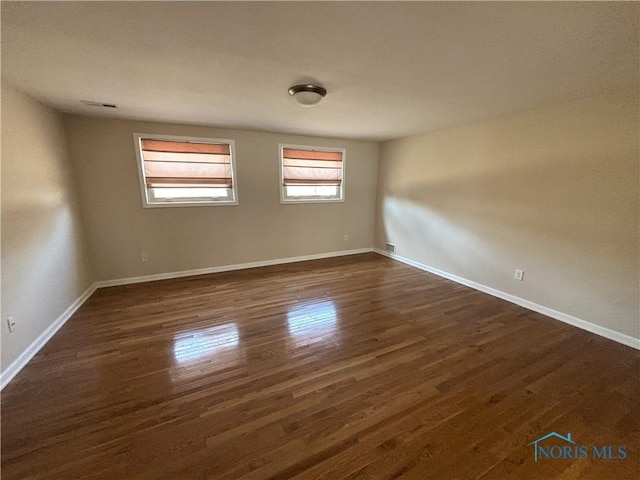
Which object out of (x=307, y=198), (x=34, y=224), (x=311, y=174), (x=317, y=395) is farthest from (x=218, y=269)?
(x=317, y=395)

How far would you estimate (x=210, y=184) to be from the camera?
402 cm

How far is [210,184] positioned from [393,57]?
3.18 m

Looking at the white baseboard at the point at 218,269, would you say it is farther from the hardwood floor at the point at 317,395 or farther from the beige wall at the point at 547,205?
the beige wall at the point at 547,205

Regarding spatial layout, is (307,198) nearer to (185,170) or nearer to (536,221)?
(185,170)

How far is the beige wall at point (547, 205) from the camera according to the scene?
2.31 meters

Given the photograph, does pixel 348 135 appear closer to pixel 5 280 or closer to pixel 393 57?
pixel 393 57

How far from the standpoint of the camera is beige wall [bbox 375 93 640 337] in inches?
90.9

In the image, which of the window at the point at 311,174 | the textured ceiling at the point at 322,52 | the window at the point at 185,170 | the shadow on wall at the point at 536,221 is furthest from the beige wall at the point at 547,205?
the window at the point at 185,170

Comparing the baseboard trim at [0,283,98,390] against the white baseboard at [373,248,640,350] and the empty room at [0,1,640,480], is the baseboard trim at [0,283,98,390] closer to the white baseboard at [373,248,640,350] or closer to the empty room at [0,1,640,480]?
the empty room at [0,1,640,480]

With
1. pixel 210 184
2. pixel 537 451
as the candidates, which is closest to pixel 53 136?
pixel 210 184

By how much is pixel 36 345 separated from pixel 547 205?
507 cm

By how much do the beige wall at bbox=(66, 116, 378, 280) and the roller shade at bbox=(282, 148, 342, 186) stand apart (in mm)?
170

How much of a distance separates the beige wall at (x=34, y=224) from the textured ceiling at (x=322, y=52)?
0.35 m

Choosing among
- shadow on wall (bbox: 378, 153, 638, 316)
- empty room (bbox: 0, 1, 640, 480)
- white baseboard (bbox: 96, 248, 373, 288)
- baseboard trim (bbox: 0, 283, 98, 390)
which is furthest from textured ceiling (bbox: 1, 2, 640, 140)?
white baseboard (bbox: 96, 248, 373, 288)
